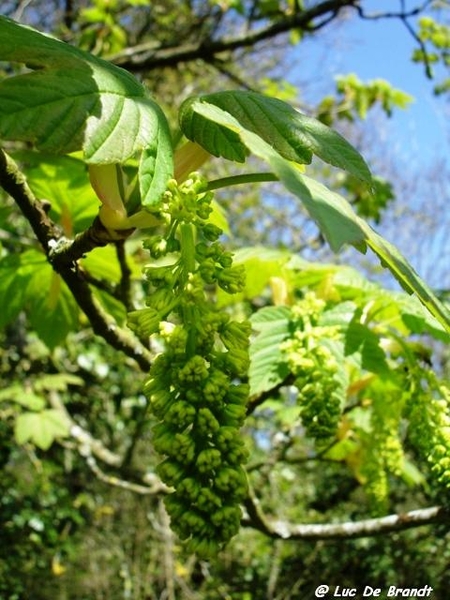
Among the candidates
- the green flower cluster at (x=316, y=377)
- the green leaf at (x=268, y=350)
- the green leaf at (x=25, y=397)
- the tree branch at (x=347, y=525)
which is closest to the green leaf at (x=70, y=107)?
the green flower cluster at (x=316, y=377)

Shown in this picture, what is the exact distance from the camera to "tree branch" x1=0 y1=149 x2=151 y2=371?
1002 millimetres

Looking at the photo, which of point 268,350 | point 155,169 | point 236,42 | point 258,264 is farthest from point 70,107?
point 236,42

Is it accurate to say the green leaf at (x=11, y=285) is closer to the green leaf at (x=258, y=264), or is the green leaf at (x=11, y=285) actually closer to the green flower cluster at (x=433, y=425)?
the green leaf at (x=258, y=264)

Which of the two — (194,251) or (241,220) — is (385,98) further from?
(241,220)

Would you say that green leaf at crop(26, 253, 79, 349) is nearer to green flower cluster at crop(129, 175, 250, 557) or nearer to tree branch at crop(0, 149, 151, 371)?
tree branch at crop(0, 149, 151, 371)

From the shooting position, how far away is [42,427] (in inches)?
134

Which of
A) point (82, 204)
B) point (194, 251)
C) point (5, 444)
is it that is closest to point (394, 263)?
point (194, 251)

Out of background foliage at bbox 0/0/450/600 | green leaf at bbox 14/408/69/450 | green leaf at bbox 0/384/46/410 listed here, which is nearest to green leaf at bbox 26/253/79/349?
background foliage at bbox 0/0/450/600

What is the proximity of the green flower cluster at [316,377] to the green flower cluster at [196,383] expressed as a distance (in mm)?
414

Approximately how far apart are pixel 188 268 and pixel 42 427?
9.64 feet

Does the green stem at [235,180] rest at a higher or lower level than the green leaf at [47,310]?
higher

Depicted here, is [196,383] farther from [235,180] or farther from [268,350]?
[268,350]

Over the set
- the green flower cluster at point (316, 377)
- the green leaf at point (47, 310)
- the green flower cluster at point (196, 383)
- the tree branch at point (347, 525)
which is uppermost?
the green flower cluster at point (196, 383)

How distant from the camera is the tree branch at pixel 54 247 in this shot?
1002mm
